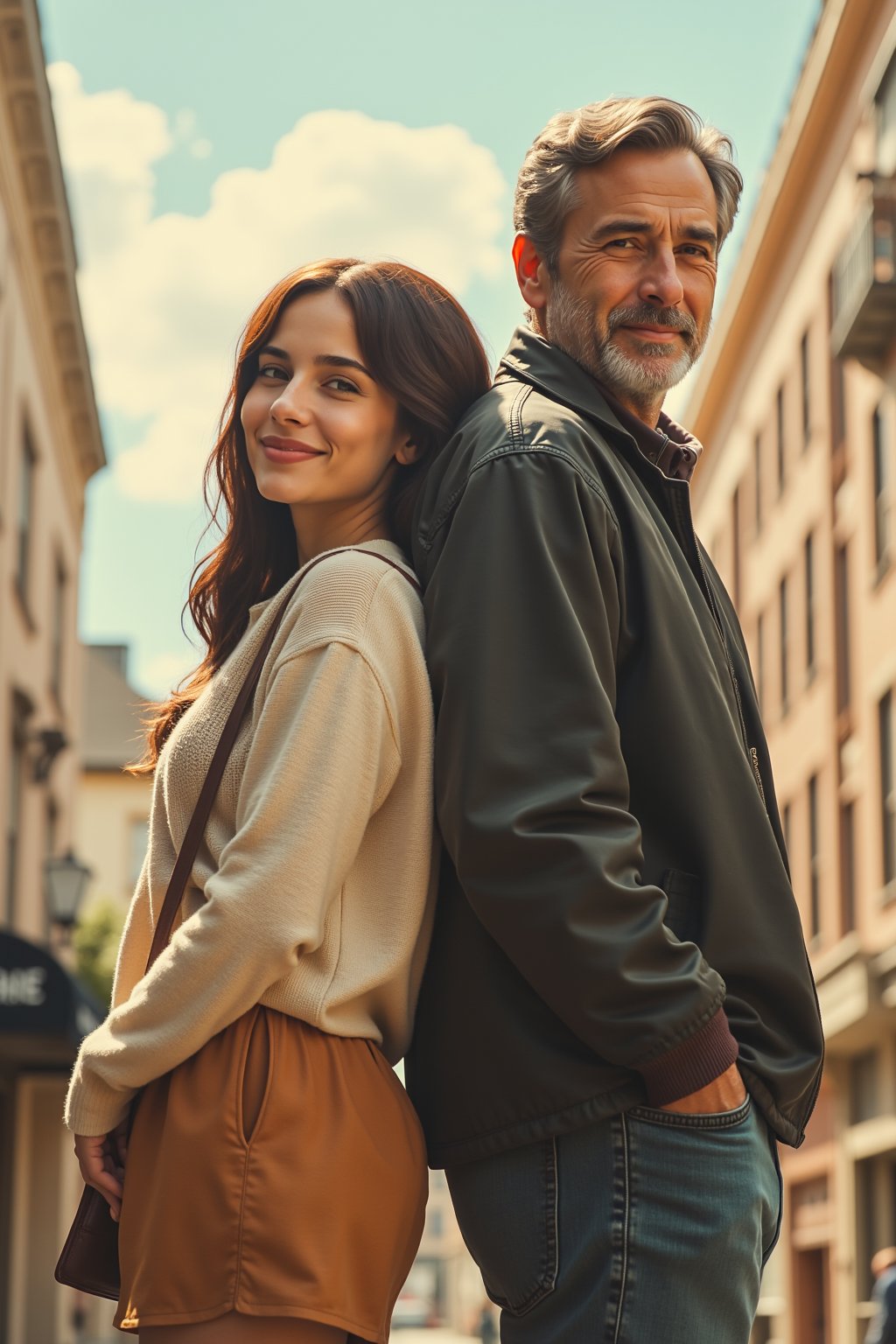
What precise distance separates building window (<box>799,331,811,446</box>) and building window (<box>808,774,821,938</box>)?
18.3 ft

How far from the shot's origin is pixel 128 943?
295 centimetres

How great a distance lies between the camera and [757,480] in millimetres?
34062

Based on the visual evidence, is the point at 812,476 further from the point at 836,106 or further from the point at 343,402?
Result: the point at 343,402

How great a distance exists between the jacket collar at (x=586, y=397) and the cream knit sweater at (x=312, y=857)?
1.44 ft

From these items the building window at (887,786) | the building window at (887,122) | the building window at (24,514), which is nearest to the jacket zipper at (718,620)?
the building window at (887,786)

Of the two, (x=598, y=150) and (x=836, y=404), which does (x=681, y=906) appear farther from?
(x=836, y=404)

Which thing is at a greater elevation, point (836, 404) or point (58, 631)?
point (836, 404)

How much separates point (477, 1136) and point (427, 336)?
1299 millimetres

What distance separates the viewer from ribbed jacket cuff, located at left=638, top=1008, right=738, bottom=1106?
2.44m

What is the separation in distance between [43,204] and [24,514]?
4109 millimetres

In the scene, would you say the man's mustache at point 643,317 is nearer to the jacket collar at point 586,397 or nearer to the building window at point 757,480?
the jacket collar at point 586,397

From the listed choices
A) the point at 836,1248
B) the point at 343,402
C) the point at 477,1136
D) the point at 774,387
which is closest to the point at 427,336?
the point at 343,402

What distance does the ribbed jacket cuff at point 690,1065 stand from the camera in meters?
2.44

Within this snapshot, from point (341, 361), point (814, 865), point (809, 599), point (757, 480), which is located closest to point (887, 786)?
point (814, 865)
